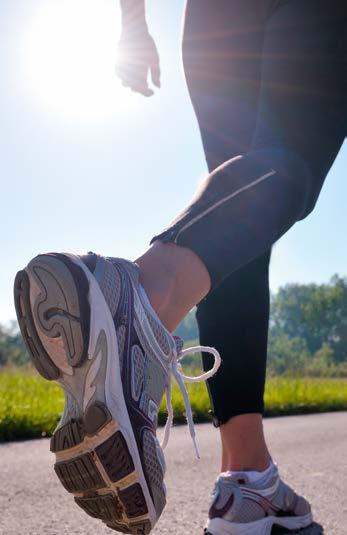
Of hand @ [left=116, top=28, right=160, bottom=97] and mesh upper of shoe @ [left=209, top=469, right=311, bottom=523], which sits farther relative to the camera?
hand @ [left=116, top=28, right=160, bottom=97]

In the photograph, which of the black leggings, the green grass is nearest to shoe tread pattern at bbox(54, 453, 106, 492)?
the black leggings

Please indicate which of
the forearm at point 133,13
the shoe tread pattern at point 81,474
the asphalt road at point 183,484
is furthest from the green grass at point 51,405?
the shoe tread pattern at point 81,474

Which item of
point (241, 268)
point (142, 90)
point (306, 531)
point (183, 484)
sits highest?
point (142, 90)

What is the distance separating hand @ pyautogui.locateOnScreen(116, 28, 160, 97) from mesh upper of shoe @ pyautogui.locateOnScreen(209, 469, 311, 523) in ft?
3.97

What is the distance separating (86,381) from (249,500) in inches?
27.8

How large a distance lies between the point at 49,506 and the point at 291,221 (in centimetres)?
121

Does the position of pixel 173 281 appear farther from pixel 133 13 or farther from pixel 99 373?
pixel 133 13

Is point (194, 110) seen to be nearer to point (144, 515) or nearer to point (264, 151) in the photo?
point (264, 151)

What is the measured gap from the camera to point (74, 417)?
1060mm

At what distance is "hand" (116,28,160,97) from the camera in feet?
6.29

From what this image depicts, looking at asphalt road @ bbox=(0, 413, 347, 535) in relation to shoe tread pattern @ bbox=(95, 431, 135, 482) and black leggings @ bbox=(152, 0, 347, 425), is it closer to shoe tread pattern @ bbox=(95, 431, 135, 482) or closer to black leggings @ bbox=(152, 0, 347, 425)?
black leggings @ bbox=(152, 0, 347, 425)

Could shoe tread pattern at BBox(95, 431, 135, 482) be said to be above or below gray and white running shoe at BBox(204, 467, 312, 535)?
above

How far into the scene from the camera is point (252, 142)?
1.44 metres

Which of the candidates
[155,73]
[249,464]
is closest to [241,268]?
[249,464]
